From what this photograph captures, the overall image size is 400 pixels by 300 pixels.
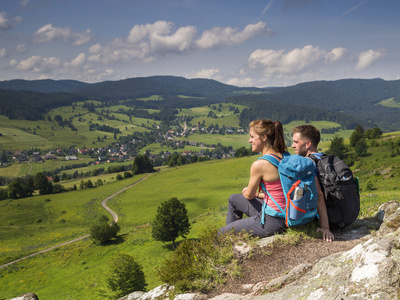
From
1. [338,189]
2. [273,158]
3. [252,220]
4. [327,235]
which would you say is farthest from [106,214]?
[338,189]

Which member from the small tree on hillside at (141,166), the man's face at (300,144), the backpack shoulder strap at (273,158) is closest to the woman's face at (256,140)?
the backpack shoulder strap at (273,158)

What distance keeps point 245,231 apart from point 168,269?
2.32 m

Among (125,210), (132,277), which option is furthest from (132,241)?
(125,210)

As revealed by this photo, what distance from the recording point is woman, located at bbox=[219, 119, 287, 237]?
6555mm

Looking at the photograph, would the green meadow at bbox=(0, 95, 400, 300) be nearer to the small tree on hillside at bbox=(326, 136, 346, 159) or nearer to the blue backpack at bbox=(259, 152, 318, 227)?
the blue backpack at bbox=(259, 152, 318, 227)

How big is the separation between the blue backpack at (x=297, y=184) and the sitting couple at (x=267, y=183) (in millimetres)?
213

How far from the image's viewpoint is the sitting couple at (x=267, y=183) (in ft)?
21.6

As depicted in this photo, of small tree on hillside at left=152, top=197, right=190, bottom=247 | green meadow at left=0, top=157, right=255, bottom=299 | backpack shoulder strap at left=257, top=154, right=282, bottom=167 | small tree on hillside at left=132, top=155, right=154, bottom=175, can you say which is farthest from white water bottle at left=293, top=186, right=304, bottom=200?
small tree on hillside at left=132, top=155, right=154, bottom=175

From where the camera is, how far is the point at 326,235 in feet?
22.5

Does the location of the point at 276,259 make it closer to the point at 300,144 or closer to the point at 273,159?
the point at 273,159

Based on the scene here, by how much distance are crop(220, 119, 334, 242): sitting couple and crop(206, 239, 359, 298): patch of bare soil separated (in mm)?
426

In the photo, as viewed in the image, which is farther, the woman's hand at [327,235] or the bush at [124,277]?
the bush at [124,277]

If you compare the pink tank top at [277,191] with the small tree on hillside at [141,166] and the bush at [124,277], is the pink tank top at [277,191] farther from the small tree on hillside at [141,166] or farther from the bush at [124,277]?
the small tree on hillside at [141,166]

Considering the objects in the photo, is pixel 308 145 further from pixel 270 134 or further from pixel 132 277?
pixel 132 277
